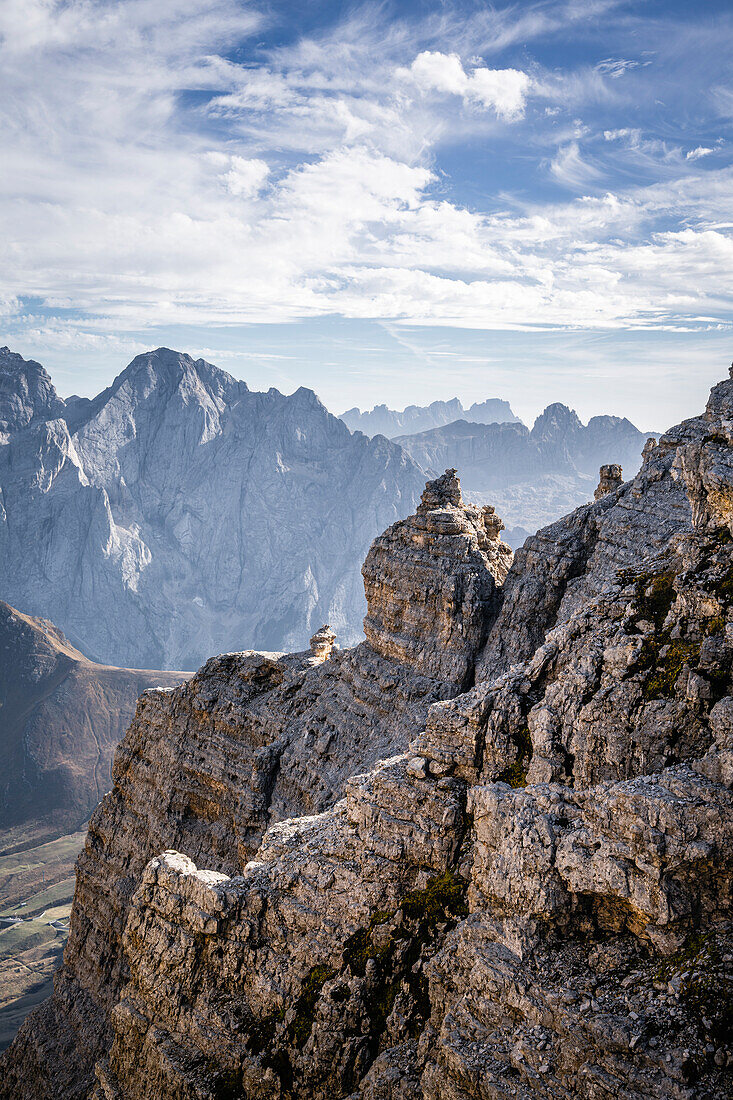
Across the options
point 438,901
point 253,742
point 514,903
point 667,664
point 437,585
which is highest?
point 437,585

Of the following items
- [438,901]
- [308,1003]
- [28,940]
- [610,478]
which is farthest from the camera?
[28,940]

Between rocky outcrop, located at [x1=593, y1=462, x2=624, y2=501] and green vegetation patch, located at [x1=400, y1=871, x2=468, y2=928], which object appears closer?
green vegetation patch, located at [x1=400, y1=871, x2=468, y2=928]

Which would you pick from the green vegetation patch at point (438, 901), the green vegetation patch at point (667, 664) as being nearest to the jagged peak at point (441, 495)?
the green vegetation patch at point (438, 901)

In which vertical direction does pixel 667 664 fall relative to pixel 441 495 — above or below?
below

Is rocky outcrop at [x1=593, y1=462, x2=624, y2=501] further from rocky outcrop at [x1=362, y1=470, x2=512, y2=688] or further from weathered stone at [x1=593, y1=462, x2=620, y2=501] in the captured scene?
rocky outcrop at [x1=362, y1=470, x2=512, y2=688]

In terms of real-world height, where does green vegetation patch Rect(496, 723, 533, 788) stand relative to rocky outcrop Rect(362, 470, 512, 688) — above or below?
below

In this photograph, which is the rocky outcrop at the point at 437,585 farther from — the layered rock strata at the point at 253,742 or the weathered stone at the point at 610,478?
the weathered stone at the point at 610,478

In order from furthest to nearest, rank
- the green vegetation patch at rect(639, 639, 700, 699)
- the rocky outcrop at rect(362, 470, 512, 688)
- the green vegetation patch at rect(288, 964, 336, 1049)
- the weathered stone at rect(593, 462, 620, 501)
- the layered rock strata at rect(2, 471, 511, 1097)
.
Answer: the weathered stone at rect(593, 462, 620, 501), the rocky outcrop at rect(362, 470, 512, 688), the layered rock strata at rect(2, 471, 511, 1097), the green vegetation patch at rect(288, 964, 336, 1049), the green vegetation patch at rect(639, 639, 700, 699)

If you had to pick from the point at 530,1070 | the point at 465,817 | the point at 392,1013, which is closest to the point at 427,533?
the point at 465,817

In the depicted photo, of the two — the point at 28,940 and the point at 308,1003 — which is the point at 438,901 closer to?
the point at 308,1003

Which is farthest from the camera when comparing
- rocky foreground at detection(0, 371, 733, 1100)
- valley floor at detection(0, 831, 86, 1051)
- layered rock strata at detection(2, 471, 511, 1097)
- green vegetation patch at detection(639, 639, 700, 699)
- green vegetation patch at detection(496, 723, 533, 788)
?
valley floor at detection(0, 831, 86, 1051)

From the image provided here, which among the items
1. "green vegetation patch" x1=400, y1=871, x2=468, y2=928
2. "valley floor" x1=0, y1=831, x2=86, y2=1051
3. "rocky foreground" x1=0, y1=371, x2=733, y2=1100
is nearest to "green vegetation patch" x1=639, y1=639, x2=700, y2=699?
"rocky foreground" x1=0, y1=371, x2=733, y2=1100

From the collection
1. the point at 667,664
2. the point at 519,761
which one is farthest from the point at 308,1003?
the point at 667,664

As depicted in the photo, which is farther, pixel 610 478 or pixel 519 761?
pixel 610 478
